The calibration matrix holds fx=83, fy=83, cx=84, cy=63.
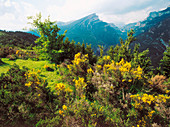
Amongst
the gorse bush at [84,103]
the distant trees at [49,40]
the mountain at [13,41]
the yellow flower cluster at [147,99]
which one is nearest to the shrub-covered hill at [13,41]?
the mountain at [13,41]

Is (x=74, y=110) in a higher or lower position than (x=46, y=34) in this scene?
lower

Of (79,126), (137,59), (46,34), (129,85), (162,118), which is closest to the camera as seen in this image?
(79,126)

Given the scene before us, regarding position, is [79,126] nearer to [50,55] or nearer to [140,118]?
[140,118]

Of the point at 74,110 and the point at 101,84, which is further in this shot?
the point at 101,84

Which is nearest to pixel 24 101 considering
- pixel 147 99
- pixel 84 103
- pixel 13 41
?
pixel 84 103

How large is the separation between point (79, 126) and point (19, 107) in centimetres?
266

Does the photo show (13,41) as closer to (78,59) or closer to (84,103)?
(78,59)

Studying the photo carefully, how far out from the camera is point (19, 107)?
138 inches

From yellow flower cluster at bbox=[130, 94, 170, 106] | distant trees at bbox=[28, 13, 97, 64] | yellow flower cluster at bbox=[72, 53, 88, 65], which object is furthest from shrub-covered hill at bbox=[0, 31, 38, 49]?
yellow flower cluster at bbox=[130, 94, 170, 106]

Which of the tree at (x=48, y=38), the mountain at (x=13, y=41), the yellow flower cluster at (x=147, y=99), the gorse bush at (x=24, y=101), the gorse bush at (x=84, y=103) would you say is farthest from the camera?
the mountain at (x=13, y=41)

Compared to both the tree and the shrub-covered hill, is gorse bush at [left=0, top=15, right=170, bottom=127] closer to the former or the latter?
the tree

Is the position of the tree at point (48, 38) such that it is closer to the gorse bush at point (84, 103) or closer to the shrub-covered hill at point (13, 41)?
the gorse bush at point (84, 103)

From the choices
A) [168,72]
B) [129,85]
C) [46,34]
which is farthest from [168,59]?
[46,34]

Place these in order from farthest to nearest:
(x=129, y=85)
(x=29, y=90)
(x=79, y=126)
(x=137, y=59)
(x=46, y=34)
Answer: (x=137, y=59), (x=46, y=34), (x=129, y=85), (x=29, y=90), (x=79, y=126)
